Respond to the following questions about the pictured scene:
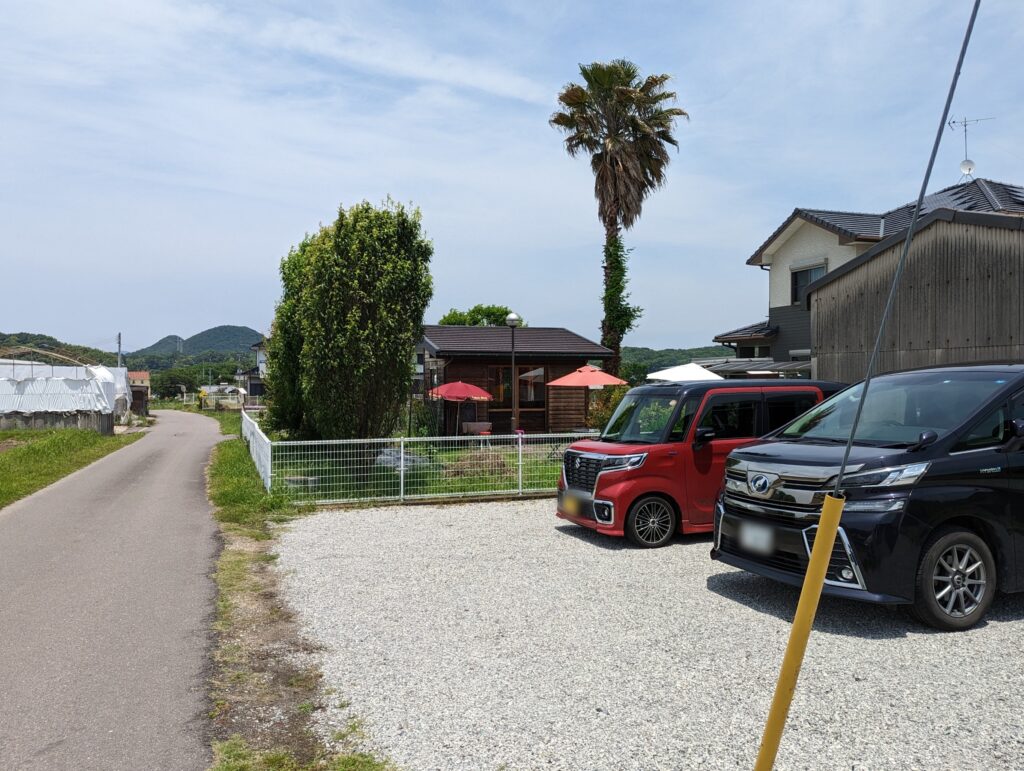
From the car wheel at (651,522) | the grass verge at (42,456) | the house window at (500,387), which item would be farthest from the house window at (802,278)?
the grass verge at (42,456)

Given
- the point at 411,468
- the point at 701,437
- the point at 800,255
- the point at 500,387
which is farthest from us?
the point at 800,255

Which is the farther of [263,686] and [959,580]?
[959,580]

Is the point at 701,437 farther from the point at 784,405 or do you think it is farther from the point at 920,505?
the point at 920,505

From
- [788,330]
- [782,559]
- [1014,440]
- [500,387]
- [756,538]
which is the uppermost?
[788,330]

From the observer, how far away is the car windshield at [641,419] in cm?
826

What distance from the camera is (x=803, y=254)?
22.7 m

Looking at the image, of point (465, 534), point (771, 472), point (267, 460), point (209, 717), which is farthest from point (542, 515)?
point (209, 717)

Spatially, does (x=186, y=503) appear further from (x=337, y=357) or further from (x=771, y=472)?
(x=771, y=472)

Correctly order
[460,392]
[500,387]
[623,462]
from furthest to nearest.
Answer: [500,387] → [460,392] → [623,462]

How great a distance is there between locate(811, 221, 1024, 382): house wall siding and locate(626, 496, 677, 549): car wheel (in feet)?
11.0

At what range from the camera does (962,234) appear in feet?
32.0

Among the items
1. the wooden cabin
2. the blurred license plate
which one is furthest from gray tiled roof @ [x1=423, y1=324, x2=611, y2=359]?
the blurred license plate

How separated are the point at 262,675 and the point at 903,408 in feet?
16.8

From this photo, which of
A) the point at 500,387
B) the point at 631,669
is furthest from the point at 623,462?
the point at 500,387
